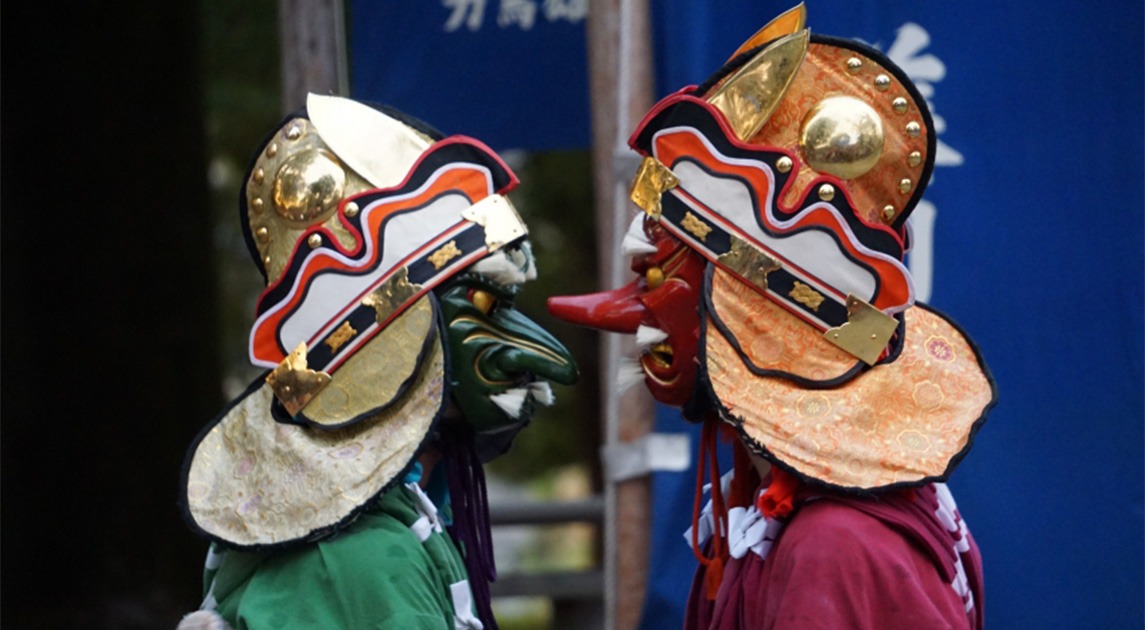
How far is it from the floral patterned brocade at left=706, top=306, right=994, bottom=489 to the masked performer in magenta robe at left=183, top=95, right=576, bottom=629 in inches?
24.5

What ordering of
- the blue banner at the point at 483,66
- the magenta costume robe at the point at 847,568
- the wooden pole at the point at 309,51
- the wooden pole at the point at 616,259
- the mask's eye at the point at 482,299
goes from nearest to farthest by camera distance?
1. the magenta costume robe at the point at 847,568
2. the mask's eye at the point at 482,299
3. the wooden pole at the point at 616,259
4. the wooden pole at the point at 309,51
5. the blue banner at the point at 483,66

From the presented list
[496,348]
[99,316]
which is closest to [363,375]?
[496,348]

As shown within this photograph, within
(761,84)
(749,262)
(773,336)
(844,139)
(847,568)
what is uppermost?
(761,84)

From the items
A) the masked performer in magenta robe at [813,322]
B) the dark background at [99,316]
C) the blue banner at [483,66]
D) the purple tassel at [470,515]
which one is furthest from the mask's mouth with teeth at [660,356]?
the dark background at [99,316]

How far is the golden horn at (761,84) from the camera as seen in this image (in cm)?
309

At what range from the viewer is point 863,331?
308cm

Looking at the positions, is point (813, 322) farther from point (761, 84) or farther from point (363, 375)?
point (363, 375)

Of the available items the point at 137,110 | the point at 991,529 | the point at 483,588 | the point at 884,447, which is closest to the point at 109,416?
the point at 137,110

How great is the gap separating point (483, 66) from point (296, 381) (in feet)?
8.56

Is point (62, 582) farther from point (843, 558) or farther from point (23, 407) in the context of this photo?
point (843, 558)

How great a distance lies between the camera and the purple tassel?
141 inches

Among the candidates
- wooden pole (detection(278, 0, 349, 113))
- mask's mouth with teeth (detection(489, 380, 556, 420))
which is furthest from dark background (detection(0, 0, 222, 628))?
mask's mouth with teeth (detection(489, 380, 556, 420))

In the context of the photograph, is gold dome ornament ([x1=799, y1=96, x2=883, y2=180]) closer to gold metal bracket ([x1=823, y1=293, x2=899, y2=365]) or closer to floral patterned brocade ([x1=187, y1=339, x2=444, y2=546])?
gold metal bracket ([x1=823, y1=293, x2=899, y2=365])

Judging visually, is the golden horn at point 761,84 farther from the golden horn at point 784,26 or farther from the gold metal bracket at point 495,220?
the gold metal bracket at point 495,220
